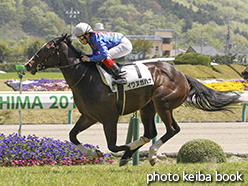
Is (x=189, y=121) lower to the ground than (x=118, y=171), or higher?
lower

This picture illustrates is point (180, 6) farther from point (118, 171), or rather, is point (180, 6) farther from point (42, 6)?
point (118, 171)

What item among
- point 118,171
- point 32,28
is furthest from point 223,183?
point 32,28

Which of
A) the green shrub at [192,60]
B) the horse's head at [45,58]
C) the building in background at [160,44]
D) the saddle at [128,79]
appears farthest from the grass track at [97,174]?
the building in background at [160,44]

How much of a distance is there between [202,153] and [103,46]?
7.53 feet

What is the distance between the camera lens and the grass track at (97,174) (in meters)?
4.44

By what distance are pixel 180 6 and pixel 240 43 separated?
41.3 metres

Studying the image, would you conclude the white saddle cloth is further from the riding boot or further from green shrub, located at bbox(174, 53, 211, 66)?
green shrub, located at bbox(174, 53, 211, 66)

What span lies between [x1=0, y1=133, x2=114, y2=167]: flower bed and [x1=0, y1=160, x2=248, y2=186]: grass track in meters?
0.42

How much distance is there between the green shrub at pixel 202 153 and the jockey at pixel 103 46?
1.67 m

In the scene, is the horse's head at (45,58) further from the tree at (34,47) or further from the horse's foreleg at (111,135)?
the tree at (34,47)

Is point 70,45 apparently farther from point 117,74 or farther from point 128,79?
point 128,79

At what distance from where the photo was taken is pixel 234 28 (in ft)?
611

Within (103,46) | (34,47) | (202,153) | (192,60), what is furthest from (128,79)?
(34,47)

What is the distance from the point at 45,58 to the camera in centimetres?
515
